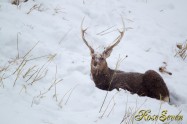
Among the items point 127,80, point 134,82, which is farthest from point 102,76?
point 134,82

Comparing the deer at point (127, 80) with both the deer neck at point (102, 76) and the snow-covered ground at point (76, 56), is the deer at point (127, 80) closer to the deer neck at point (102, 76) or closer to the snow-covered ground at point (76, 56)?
the deer neck at point (102, 76)

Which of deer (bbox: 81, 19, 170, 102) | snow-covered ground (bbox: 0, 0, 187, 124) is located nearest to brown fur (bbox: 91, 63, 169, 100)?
deer (bbox: 81, 19, 170, 102)

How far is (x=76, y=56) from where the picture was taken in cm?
584

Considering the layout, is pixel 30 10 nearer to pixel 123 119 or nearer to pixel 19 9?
pixel 19 9

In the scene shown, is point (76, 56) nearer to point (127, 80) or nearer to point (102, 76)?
point (102, 76)

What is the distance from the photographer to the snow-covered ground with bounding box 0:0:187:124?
11.7 ft

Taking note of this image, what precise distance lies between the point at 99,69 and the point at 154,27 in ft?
7.92

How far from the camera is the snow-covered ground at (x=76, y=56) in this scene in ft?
11.7

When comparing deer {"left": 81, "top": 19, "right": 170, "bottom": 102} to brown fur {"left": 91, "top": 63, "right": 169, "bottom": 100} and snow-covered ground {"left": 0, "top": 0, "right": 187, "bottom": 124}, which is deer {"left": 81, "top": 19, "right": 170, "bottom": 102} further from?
snow-covered ground {"left": 0, "top": 0, "right": 187, "bottom": 124}

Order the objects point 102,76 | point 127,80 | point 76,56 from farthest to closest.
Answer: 1. point 76,56
2. point 102,76
3. point 127,80

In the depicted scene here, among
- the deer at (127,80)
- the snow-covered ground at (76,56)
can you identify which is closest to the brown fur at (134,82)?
the deer at (127,80)

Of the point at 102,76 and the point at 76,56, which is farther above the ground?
the point at 76,56

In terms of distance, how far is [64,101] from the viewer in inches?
154

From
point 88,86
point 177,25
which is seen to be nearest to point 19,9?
point 88,86
